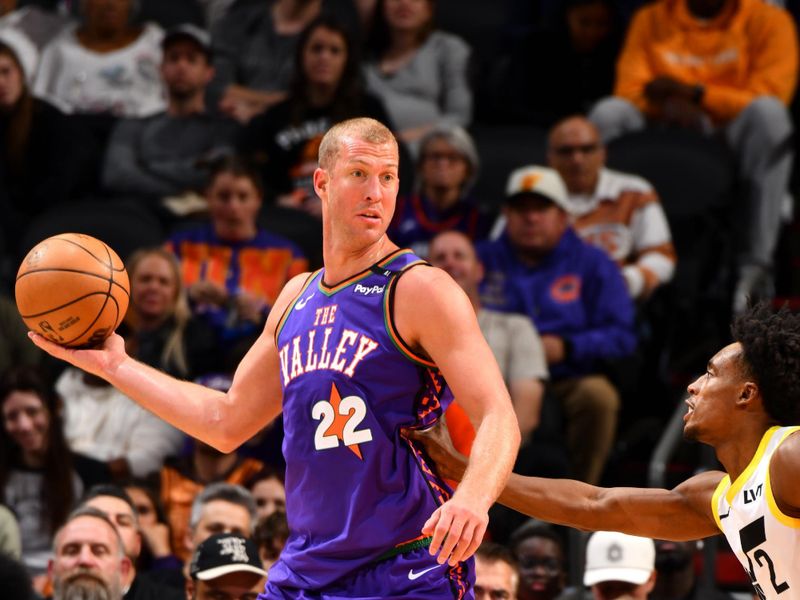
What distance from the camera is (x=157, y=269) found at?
27.2ft

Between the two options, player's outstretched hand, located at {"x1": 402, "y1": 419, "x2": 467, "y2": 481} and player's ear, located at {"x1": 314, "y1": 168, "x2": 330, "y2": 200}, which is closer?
player's outstretched hand, located at {"x1": 402, "y1": 419, "x2": 467, "y2": 481}

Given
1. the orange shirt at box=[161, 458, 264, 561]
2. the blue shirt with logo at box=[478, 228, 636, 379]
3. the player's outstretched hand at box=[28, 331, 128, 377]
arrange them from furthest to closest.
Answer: the blue shirt with logo at box=[478, 228, 636, 379] < the orange shirt at box=[161, 458, 264, 561] < the player's outstretched hand at box=[28, 331, 128, 377]

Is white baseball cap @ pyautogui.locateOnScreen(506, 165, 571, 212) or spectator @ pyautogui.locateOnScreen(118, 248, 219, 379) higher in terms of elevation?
white baseball cap @ pyautogui.locateOnScreen(506, 165, 571, 212)

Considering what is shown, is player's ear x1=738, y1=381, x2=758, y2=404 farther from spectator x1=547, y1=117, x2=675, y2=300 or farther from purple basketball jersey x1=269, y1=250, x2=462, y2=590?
spectator x1=547, y1=117, x2=675, y2=300

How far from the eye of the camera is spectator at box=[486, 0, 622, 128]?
10.3 metres

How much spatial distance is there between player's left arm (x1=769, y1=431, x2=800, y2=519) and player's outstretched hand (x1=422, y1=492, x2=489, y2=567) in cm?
94

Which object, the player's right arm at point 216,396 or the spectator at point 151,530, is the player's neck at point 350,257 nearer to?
the player's right arm at point 216,396

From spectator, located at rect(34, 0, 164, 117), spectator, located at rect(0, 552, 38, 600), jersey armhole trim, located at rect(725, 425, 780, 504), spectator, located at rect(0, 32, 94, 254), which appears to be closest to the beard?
spectator, located at rect(0, 552, 38, 600)

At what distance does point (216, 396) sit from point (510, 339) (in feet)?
12.5

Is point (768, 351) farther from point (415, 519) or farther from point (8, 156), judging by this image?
point (8, 156)

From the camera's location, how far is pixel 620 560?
20.7 feet

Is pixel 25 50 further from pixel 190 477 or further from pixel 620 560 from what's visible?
pixel 620 560

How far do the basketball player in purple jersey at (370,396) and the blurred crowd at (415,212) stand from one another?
2278 millimetres

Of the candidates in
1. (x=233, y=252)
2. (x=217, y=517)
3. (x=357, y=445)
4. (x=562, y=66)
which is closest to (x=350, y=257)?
(x=357, y=445)
